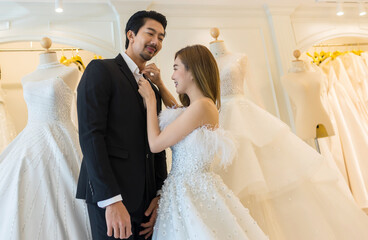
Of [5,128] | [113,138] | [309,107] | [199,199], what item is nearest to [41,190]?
[113,138]

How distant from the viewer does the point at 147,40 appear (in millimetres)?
1771

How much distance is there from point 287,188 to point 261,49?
7.43 ft

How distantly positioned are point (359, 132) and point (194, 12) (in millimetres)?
2498

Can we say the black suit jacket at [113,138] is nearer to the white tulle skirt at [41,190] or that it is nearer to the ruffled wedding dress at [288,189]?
the white tulle skirt at [41,190]

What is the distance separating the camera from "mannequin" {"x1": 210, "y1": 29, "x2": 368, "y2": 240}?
7.06 feet

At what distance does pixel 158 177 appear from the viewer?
180cm

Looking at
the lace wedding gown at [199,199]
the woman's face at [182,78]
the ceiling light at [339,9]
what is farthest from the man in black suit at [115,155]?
the ceiling light at [339,9]

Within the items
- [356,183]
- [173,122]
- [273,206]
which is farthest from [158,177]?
[356,183]

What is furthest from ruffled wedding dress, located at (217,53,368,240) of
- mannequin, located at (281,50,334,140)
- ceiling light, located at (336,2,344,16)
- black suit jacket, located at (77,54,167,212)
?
ceiling light, located at (336,2,344,16)

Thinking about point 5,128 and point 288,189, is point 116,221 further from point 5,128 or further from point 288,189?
point 5,128

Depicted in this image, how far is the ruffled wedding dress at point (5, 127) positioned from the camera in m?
3.29

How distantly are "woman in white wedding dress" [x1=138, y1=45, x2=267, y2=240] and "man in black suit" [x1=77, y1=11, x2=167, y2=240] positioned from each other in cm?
7

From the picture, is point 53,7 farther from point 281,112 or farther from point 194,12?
point 281,112

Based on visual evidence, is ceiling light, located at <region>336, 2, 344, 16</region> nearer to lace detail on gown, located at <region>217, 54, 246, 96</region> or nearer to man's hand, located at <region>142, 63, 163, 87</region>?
lace detail on gown, located at <region>217, 54, 246, 96</region>
